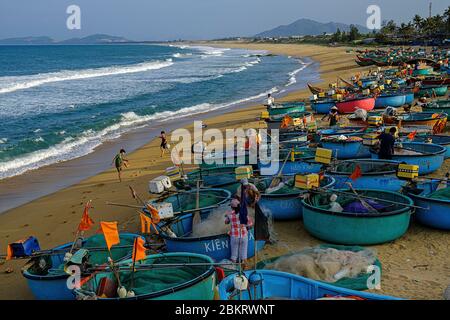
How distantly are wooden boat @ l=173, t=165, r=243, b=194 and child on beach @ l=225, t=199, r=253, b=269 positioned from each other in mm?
3495

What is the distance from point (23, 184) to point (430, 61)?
126 feet

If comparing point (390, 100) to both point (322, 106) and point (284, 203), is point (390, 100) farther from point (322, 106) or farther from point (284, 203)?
point (284, 203)

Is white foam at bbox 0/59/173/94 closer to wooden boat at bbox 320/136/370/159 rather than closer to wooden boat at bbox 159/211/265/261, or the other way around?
wooden boat at bbox 320/136/370/159

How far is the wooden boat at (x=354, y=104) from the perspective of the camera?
925 inches

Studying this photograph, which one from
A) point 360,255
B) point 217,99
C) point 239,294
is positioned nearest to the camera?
point 239,294

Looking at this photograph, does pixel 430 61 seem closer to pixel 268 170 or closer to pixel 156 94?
pixel 156 94

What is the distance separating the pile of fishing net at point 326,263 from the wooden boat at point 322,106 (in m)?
17.3

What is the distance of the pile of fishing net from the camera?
7.91m

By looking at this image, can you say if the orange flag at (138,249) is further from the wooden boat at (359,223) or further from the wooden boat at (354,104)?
the wooden boat at (354,104)

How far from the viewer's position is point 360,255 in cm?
835

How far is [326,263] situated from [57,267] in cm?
505

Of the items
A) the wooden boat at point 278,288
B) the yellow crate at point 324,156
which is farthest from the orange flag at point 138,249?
the yellow crate at point 324,156
